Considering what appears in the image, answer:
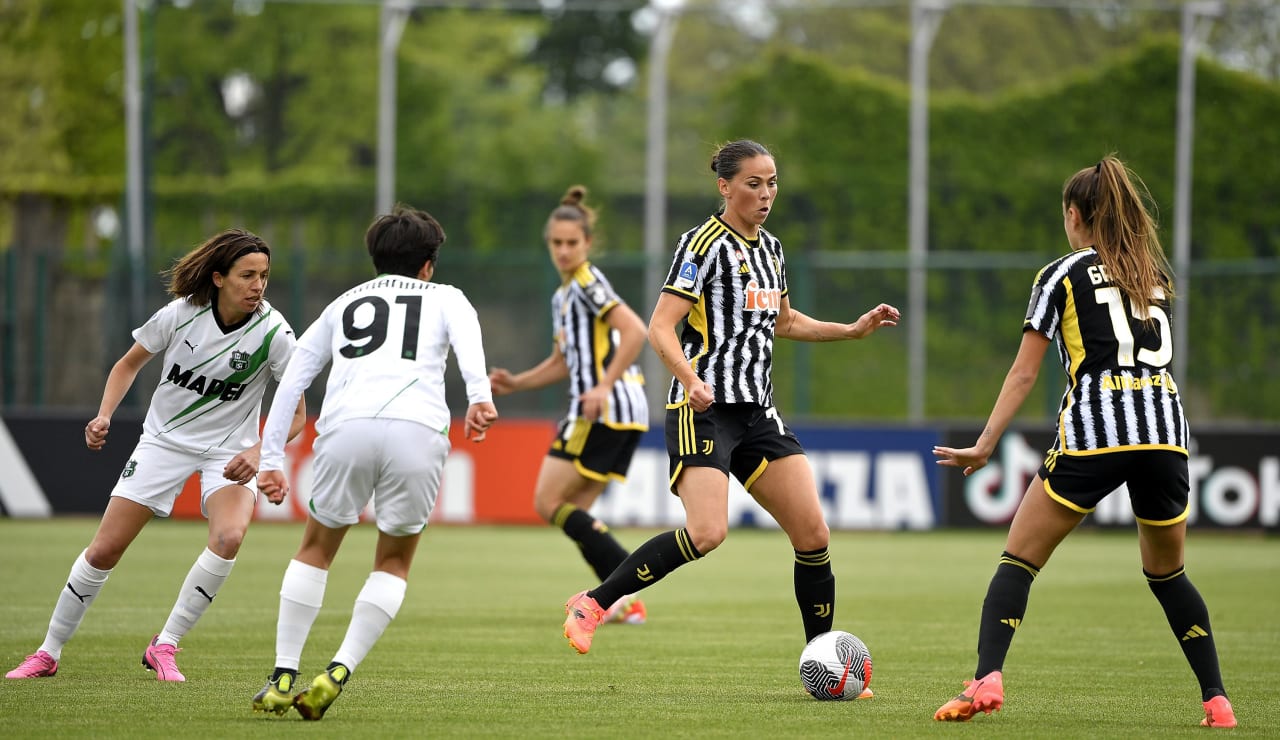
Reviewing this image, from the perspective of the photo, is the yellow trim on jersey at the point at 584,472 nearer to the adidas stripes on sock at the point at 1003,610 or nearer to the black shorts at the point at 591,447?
the black shorts at the point at 591,447

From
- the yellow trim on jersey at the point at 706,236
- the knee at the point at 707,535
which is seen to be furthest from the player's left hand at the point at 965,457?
the yellow trim on jersey at the point at 706,236

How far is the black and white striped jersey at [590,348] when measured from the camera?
9.29m

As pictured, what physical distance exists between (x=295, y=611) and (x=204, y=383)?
1551 mm

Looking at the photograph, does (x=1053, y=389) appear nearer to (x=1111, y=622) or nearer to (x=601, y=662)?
(x=1111, y=622)

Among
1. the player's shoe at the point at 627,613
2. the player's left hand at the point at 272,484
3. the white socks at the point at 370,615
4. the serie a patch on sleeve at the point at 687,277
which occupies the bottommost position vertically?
the player's shoe at the point at 627,613

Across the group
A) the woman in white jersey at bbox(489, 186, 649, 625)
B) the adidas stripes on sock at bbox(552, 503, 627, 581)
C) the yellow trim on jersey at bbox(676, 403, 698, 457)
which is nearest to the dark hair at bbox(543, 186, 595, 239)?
the woman in white jersey at bbox(489, 186, 649, 625)

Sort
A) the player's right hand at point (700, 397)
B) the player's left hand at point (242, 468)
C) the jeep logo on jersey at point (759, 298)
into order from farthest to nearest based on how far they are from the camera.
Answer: the jeep logo on jersey at point (759, 298) → the player's right hand at point (700, 397) → the player's left hand at point (242, 468)

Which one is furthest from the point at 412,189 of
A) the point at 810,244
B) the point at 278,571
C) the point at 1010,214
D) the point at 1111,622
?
the point at 1111,622

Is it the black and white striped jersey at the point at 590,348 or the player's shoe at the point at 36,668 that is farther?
the black and white striped jersey at the point at 590,348

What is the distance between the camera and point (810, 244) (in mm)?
27781

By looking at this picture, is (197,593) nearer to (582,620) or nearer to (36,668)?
(36,668)

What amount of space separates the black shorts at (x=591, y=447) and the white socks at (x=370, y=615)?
366 centimetres

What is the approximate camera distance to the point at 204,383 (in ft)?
22.1

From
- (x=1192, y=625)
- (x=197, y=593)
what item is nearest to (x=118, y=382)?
(x=197, y=593)
